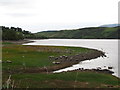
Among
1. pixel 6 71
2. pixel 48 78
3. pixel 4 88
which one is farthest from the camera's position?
pixel 6 71

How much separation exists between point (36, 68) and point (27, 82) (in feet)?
52.5

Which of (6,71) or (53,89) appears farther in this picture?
(6,71)

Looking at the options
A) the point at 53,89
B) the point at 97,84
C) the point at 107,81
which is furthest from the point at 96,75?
the point at 53,89

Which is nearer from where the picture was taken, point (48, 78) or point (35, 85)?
point (35, 85)

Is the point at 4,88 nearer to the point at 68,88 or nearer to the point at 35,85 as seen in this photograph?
the point at 35,85

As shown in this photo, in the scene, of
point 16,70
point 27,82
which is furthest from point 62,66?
point 27,82

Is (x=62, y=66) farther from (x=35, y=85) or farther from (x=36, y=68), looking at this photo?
(x=35, y=85)

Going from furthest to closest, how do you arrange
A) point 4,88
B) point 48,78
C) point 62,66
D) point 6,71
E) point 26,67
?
1. point 62,66
2. point 26,67
3. point 6,71
4. point 48,78
5. point 4,88

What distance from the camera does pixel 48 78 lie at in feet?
119

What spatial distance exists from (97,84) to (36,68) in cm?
1846

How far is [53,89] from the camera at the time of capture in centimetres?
3014

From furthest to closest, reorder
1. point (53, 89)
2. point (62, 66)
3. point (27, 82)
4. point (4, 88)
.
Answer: point (62, 66)
point (27, 82)
point (53, 89)
point (4, 88)

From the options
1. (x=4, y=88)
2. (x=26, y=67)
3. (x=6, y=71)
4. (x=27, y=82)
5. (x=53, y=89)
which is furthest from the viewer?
(x=26, y=67)

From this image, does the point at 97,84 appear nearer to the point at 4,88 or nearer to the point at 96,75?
the point at 96,75
